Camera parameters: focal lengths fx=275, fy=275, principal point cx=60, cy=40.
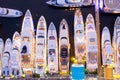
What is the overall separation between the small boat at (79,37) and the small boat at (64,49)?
22 centimetres

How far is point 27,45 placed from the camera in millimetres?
6672

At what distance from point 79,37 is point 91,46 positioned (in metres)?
0.37

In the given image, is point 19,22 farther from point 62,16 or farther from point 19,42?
point 62,16

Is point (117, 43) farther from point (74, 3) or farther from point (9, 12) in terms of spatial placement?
point (9, 12)

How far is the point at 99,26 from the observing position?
6922 mm

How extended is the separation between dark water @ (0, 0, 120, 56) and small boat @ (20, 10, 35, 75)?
222 millimetres

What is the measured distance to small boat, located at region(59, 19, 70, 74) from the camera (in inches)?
261

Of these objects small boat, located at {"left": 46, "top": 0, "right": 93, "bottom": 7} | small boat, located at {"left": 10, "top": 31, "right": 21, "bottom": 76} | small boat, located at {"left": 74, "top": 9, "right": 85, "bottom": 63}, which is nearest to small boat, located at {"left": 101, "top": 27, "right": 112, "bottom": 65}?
small boat, located at {"left": 74, "top": 9, "right": 85, "bottom": 63}

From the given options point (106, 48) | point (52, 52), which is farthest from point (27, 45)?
point (106, 48)

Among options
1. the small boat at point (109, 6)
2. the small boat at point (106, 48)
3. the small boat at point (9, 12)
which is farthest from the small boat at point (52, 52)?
the small boat at point (109, 6)

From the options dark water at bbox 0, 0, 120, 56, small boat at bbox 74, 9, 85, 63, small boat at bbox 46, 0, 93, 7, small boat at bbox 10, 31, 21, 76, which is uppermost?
small boat at bbox 46, 0, 93, 7

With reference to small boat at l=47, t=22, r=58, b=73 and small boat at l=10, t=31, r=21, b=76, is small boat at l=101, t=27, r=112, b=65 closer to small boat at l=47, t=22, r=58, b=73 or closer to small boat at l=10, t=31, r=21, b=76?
small boat at l=47, t=22, r=58, b=73

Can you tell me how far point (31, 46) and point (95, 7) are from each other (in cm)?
188

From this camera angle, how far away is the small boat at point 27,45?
6.60m
